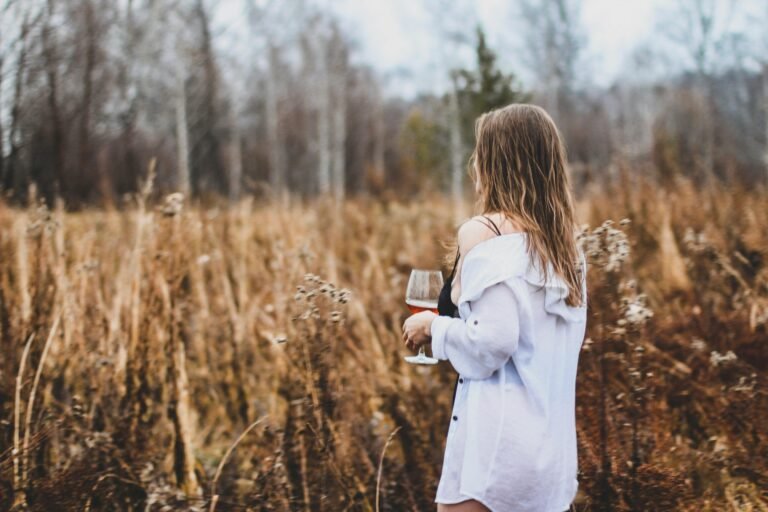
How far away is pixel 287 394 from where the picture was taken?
3018 mm

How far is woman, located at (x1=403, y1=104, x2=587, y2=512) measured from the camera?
1452 mm

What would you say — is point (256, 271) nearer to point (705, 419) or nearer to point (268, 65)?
point (705, 419)

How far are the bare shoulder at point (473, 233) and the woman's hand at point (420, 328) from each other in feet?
0.60

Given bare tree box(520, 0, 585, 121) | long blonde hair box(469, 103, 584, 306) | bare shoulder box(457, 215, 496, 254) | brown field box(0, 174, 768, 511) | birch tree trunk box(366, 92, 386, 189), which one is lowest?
brown field box(0, 174, 768, 511)

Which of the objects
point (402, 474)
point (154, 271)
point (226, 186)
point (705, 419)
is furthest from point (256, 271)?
point (226, 186)

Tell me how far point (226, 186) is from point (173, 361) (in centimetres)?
1913

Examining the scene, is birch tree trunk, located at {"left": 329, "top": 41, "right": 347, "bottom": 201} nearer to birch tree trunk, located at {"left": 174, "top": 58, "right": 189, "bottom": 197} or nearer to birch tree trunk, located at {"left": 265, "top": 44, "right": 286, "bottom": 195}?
birch tree trunk, located at {"left": 265, "top": 44, "right": 286, "bottom": 195}

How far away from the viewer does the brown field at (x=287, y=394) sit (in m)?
2.26

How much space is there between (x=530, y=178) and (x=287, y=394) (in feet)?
5.98

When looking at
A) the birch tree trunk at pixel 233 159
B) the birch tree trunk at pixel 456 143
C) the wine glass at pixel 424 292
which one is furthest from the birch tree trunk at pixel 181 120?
the wine glass at pixel 424 292

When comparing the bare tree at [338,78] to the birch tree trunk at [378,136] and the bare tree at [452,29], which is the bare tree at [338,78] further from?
the birch tree trunk at [378,136]

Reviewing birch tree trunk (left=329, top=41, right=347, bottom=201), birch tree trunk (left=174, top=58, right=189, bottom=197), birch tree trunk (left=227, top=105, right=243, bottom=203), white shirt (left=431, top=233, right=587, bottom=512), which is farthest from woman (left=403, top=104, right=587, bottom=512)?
birch tree trunk (left=329, top=41, right=347, bottom=201)

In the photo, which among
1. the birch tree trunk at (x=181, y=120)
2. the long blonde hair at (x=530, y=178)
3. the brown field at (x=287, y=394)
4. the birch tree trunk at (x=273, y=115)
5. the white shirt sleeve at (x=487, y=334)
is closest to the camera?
the white shirt sleeve at (x=487, y=334)

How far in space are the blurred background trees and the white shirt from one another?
2.02 meters
